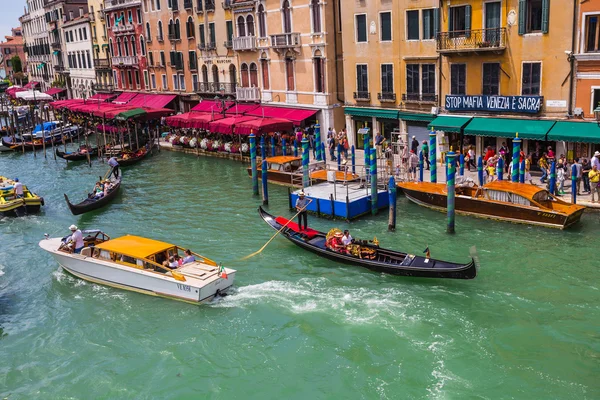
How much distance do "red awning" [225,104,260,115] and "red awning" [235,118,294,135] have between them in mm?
4815

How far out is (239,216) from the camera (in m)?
25.7

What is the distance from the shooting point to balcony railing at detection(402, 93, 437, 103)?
30.2 m

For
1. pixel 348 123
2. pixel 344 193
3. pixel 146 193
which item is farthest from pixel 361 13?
pixel 146 193

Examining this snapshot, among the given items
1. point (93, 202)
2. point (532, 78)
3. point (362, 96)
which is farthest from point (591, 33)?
point (93, 202)

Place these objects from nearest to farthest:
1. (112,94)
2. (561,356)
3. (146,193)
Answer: (561,356) < (146,193) < (112,94)

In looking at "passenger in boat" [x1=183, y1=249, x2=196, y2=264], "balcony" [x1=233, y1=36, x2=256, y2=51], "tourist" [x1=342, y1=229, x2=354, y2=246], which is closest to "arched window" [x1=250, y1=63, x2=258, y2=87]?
"balcony" [x1=233, y1=36, x2=256, y2=51]

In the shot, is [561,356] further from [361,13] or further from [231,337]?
[361,13]

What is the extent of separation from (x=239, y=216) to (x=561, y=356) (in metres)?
15.1

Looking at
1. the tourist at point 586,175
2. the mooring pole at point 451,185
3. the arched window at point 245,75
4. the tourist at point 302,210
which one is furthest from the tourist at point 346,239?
the arched window at point 245,75

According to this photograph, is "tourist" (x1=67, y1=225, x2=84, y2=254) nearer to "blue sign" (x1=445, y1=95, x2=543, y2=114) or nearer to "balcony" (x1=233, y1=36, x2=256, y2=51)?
"blue sign" (x1=445, y1=95, x2=543, y2=114)

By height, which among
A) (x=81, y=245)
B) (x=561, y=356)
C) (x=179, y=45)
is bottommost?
(x=561, y=356)

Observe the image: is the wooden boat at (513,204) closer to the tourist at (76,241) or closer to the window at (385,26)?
the window at (385,26)

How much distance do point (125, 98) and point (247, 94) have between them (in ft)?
66.3

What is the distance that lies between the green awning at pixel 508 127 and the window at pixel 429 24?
4.95 m
